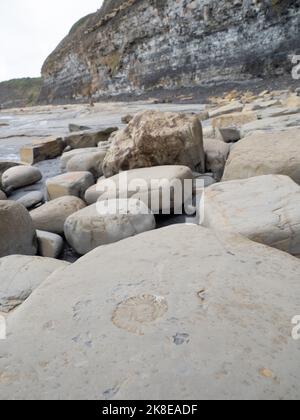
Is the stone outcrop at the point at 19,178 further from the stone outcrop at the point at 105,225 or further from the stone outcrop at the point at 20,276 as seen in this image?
the stone outcrop at the point at 20,276

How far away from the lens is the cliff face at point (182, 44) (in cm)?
1585

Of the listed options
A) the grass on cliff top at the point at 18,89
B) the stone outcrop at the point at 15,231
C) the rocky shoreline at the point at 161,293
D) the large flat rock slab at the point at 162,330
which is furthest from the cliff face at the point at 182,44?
the grass on cliff top at the point at 18,89

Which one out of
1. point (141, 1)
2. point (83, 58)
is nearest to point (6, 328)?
point (141, 1)

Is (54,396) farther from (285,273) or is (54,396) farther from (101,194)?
(101,194)

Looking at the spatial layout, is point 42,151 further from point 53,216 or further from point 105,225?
point 105,225

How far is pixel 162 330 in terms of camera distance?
1037 millimetres

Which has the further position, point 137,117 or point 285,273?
point 137,117

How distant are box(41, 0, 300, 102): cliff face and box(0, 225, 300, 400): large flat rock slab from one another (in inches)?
624

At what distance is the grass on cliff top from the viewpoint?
56025mm

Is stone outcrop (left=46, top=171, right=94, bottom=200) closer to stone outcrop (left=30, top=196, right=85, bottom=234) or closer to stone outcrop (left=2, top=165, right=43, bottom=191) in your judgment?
stone outcrop (left=30, top=196, right=85, bottom=234)

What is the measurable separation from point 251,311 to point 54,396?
1.93 ft

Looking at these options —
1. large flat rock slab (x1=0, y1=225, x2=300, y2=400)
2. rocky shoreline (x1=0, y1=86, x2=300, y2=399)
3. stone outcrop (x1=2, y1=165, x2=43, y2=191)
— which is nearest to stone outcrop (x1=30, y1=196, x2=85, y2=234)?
rocky shoreline (x1=0, y1=86, x2=300, y2=399)

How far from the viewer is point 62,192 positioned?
318 cm

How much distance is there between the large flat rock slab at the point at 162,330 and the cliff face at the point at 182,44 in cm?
1585
